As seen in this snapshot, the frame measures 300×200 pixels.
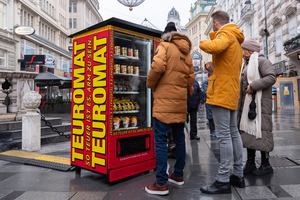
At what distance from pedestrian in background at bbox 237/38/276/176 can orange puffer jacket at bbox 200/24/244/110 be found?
23.5 inches

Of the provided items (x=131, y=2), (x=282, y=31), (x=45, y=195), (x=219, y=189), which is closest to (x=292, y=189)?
(x=219, y=189)

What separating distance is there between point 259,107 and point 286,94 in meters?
18.8

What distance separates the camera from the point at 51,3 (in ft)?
122

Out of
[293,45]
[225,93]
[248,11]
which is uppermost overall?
[248,11]

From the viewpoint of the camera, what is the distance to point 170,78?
9.10 feet

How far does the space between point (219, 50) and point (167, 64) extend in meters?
0.62

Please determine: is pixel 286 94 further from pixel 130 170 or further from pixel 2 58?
pixel 2 58

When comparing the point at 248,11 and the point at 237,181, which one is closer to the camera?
the point at 237,181

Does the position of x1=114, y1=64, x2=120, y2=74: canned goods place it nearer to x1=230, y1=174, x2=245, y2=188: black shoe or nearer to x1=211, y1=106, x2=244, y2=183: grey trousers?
x1=211, y1=106, x2=244, y2=183: grey trousers

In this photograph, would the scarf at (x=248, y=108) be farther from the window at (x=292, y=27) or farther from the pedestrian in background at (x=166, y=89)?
the window at (x=292, y=27)

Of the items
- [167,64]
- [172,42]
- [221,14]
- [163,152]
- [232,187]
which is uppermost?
[221,14]

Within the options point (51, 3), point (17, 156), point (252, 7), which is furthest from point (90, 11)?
point (17, 156)

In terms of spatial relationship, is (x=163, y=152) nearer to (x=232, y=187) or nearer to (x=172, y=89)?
(x=172, y=89)

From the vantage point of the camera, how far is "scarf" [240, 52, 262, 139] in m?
3.22
